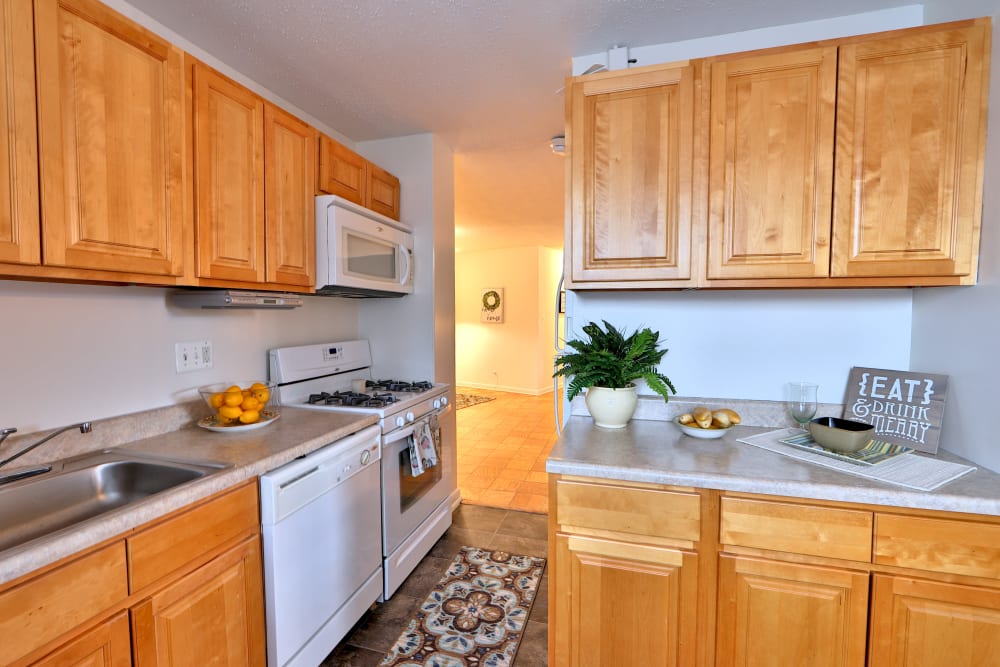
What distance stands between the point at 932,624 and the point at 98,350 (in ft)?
8.29

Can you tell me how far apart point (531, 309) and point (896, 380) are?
217 inches

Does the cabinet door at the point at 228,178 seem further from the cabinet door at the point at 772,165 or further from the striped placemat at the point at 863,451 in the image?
the striped placemat at the point at 863,451

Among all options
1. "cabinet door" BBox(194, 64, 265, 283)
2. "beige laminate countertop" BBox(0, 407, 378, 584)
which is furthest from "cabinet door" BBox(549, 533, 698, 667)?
"cabinet door" BBox(194, 64, 265, 283)

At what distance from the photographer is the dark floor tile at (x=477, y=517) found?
2.74 metres

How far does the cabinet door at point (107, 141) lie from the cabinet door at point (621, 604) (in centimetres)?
151

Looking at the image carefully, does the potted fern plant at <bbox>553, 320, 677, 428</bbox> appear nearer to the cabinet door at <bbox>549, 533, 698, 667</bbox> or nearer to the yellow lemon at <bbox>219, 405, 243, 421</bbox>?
the cabinet door at <bbox>549, 533, 698, 667</bbox>

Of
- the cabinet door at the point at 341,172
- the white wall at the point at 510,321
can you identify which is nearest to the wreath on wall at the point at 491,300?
the white wall at the point at 510,321

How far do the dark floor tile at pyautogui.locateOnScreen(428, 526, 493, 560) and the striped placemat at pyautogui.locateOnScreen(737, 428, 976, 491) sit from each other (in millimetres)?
1731

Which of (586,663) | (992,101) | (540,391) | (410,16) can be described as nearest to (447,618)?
(586,663)

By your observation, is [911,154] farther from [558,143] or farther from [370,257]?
[370,257]

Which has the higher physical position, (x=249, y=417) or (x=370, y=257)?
(x=370, y=257)

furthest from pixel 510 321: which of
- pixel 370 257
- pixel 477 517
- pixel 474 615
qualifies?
pixel 474 615

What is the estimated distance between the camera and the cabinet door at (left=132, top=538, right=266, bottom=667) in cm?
106

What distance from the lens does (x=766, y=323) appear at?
5.57 ft
